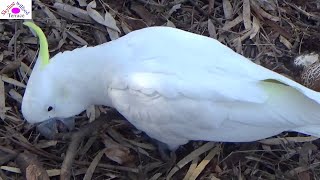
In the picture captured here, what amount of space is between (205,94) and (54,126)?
0.62 metres

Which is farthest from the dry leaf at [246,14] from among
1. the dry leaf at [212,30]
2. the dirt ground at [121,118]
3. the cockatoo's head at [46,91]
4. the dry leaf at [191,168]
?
the cockatoo's head at [46,91]

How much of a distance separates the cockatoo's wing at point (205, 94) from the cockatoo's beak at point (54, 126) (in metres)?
0.30

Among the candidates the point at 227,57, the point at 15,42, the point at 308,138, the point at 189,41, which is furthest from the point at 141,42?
the point at 308,138

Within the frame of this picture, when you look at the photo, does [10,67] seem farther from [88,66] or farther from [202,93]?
[202,93]

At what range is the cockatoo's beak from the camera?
2.14 meters

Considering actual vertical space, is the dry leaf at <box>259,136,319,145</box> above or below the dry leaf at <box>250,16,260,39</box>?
below

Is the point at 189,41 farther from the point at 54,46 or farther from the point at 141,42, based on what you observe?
the point at 54,46

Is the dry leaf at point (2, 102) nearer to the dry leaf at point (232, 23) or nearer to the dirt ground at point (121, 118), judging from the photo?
the dirt ground at point (121, 118)

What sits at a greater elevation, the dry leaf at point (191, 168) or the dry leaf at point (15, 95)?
the dry leaf at point (15, 95)

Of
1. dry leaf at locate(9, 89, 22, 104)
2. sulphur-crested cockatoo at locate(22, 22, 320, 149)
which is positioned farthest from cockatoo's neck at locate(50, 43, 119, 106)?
dry leaf at locate(9, 89, 22, 104)

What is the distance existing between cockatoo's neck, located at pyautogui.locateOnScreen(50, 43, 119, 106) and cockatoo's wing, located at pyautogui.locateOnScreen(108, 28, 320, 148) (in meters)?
0.04

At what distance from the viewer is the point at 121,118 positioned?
227 centimetres

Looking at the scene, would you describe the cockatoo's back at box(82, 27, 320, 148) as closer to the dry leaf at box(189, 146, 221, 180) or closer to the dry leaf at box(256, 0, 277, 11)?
the dry leaf at box(189, 146, 221, 180)

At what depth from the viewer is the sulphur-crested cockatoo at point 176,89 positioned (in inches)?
73.1
